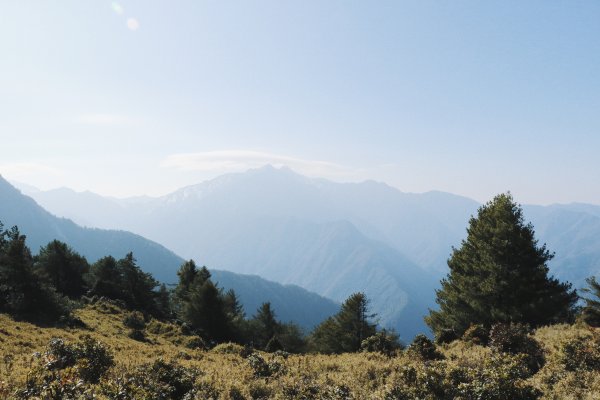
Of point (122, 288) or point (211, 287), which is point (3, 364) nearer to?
point (211, 287)

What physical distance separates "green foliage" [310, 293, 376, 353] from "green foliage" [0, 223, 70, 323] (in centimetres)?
3915

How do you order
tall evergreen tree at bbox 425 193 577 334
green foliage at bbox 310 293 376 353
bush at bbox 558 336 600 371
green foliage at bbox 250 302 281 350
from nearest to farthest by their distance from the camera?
bush at bbox 558 336 600 371 → tall evergreen tree at bbox 425 193 577 334 → green foliage at bbox 310 293 376 353 → green foliage at bbox 250 302 281 350

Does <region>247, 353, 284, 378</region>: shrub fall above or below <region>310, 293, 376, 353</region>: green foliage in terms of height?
above

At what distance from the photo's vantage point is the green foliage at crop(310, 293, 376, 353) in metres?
58.1

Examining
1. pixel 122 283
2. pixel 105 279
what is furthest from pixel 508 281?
pixel 105 279

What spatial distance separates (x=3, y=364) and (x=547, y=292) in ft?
126

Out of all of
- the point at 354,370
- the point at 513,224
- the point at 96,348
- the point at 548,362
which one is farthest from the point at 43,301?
the point at 513,224

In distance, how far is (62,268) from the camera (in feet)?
202

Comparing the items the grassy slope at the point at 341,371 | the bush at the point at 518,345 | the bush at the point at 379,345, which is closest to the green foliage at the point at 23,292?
the grassy slope at the point at 341,371

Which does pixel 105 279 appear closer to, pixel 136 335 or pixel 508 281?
pixel 136 335

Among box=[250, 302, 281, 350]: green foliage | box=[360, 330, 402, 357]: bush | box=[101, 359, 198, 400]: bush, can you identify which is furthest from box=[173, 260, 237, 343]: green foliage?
box=[101, 359, 198, 400]: bush

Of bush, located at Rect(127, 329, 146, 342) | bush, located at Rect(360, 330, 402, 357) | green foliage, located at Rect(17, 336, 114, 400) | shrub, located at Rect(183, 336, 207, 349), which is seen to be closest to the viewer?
green foliage, located at Rect(17, 336, 114, 400)

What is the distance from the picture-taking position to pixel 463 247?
3831 cm

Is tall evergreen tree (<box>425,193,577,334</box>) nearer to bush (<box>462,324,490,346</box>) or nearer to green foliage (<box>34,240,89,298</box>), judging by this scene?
bush (<box>462,324,490,346</box>)
